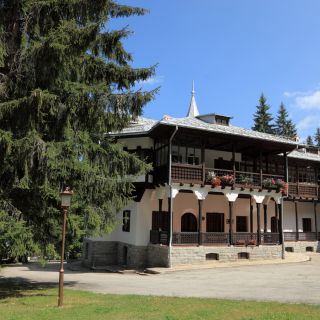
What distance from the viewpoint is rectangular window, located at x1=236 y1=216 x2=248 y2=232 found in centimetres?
2839

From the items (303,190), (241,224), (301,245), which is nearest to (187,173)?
(241,224)

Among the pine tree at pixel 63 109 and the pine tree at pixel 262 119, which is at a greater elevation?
the pine tree at pixel 262 119

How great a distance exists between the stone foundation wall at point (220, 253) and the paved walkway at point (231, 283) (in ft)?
4.91

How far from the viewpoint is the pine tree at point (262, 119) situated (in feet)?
202

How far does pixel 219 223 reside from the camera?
2741cm

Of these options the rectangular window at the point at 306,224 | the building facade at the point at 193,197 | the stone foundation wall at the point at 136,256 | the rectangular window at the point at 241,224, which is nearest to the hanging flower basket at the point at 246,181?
the building facade at the point at 193,197

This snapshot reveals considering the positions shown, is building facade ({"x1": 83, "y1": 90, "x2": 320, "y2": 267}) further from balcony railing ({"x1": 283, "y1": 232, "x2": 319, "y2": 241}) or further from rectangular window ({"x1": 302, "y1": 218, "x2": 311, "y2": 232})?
rectangular window ({"x1": 302, "y1": 218, "x2": 311, "y2": 232})

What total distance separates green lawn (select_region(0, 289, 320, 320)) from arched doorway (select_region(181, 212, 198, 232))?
14.1 m

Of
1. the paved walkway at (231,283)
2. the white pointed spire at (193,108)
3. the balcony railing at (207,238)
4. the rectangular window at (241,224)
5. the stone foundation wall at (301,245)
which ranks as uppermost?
the white pointed spire at (193,108)

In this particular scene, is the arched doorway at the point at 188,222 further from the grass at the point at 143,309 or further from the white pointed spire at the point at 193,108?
the white pointed spire at the point at 193,108

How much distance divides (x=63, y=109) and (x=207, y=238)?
43.5 ft

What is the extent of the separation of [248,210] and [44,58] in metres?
20.0

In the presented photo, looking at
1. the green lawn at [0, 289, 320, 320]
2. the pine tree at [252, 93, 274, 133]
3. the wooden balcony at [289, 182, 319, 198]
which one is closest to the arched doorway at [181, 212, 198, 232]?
the wooden balcony at [289, 182, 319, 198]

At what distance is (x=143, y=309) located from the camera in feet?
33.1
